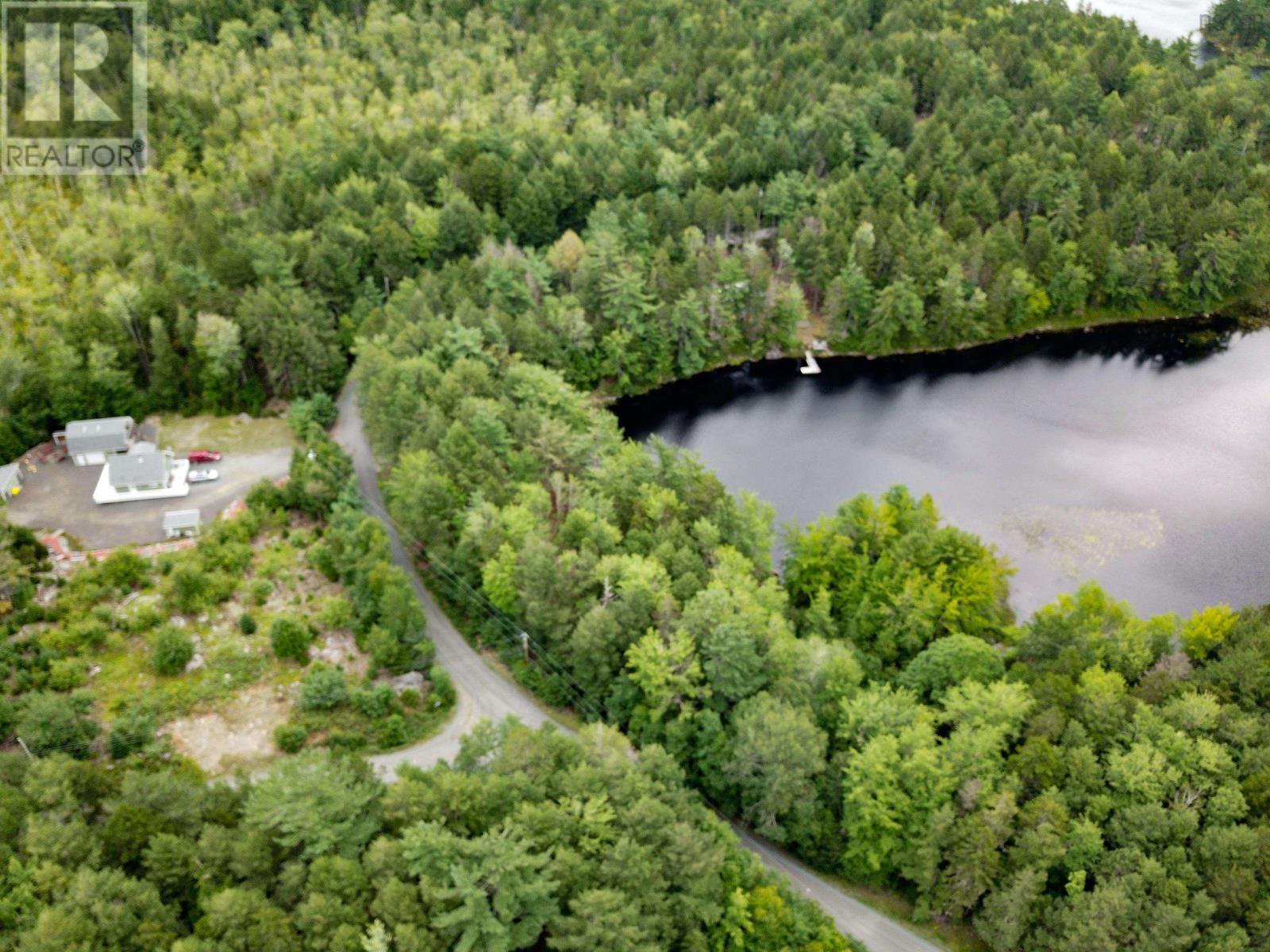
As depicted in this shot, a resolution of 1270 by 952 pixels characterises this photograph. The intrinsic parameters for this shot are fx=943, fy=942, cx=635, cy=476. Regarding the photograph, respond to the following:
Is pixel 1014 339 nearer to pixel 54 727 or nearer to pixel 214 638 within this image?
pixel 214 638

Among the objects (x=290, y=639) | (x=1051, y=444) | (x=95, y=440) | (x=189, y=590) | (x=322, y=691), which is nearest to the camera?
(x=322, y=691)

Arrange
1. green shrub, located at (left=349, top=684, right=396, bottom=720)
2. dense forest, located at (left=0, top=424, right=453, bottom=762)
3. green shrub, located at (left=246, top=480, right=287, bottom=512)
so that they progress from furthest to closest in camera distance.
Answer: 1. green shrub, located at (left=246, top=480, right=287, bottom=512)
2. green shrub, located at (left=349, top=684, right=396, bottom=720)
3. dense forest, located at (left=0, top=424, right=453, bottom=762)

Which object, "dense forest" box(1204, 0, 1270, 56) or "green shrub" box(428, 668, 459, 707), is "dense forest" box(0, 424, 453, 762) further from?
"dense forest" box(1204, 0, 1270, 56)

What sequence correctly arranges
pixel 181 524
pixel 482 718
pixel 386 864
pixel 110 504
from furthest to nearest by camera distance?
pixel 110 504
pixel 181 524
pixel 482 718
pixel 386 864

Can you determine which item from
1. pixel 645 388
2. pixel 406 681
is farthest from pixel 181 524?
pixel 645 388

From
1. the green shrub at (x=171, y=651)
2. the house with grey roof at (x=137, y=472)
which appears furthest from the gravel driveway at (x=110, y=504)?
the green shrub at (x=171, y=651)

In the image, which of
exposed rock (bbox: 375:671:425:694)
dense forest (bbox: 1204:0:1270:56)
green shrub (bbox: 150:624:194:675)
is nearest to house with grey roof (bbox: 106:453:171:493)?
green shrub (bbox: 150:624:194:675)

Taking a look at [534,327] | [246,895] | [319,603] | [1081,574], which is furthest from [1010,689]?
[534,327]
